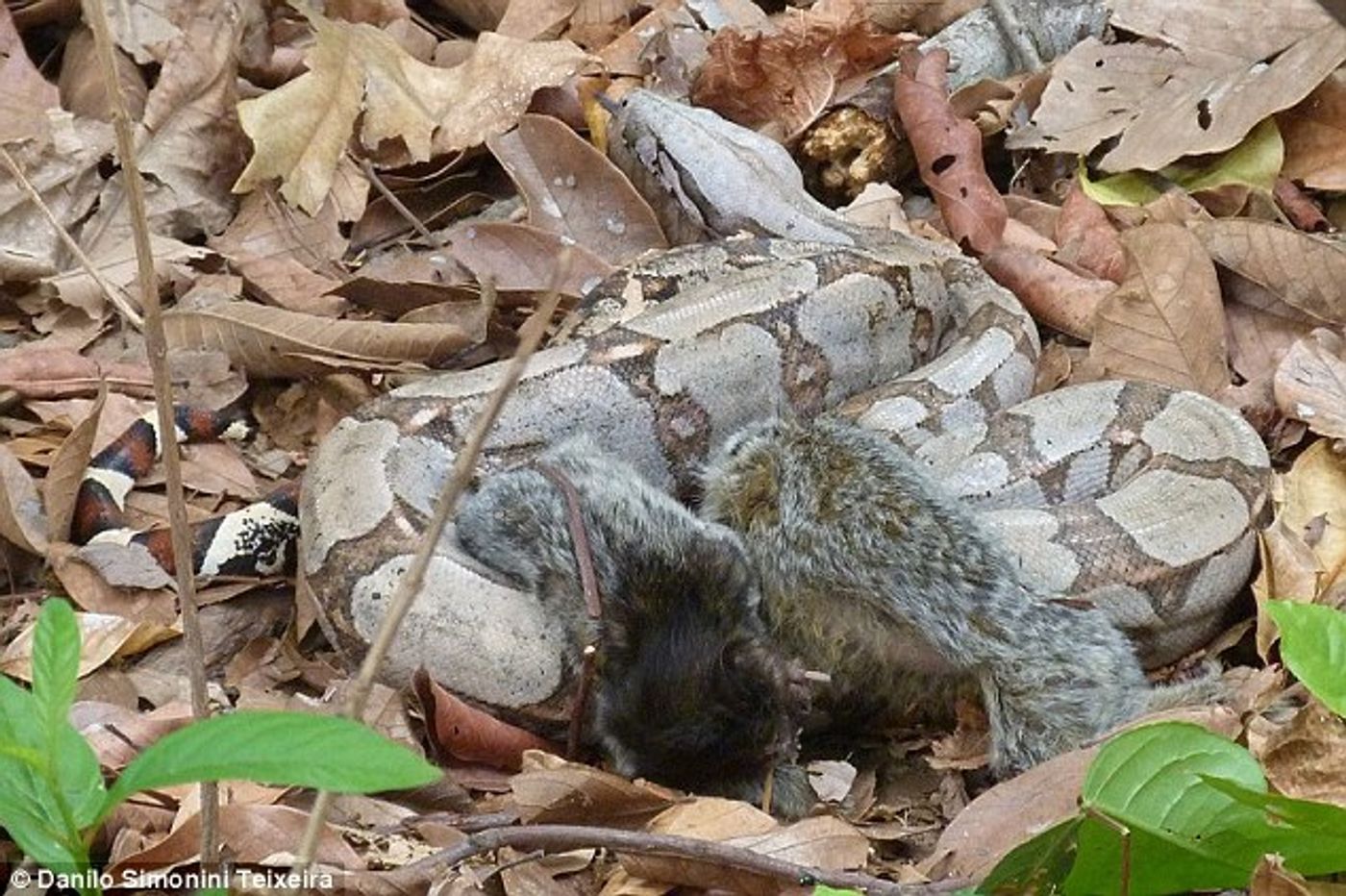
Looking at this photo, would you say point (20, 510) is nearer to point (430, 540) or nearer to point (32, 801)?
point (32, 801)

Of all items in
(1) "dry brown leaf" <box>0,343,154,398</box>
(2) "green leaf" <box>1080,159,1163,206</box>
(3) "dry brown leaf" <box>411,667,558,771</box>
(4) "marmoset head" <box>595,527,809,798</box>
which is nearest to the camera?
(4) "marmoset head" <box>595,527,809,798</box>

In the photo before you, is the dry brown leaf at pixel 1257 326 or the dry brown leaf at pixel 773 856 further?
the dry brown leaf at pixel 1257 326

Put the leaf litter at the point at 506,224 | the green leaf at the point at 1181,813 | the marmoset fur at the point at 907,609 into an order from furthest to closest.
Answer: the leaf litter at the point at 506,224 → the marmoset fur at the point at 907,609 → the green leaf at the point at 1181,813

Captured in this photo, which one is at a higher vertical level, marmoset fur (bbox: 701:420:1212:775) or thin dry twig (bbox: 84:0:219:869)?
thin dry twig (bbox: 84:0:219:869)

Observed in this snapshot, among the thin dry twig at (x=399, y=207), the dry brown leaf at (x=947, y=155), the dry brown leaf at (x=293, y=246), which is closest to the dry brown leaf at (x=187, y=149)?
the dry brown leaf at (x=293, y=246)

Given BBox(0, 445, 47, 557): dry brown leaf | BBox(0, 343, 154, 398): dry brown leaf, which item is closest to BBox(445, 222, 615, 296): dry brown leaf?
BBox(0, 343, 154, 398): dry brown leaf

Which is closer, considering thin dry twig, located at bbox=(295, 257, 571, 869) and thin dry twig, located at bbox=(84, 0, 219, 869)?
thin dry twig, located at bbox=(295, 257, 571, 869)

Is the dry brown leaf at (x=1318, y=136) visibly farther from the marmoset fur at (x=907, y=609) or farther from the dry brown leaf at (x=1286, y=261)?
the marmoset fur at (x=907, y=609)

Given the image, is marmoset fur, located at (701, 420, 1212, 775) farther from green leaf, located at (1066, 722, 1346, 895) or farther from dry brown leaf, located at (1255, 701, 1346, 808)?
green leaf, located at (1066, 722, 1346, 895)
